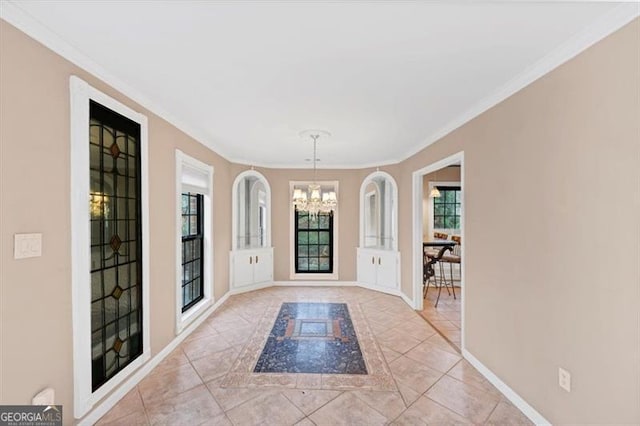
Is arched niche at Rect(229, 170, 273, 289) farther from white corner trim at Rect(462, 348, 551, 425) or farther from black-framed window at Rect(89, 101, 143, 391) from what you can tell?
white corner trim at Rect(462, 348, 551, 425)

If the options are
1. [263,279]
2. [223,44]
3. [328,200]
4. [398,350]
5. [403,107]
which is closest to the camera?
[223,44]

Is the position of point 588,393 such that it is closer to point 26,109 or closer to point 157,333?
point 157,333

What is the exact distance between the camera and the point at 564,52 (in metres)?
1.80

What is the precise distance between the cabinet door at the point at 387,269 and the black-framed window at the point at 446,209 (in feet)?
6.47

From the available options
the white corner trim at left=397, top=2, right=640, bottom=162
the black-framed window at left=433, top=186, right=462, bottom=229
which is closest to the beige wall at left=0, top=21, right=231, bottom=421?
the white corner trim at left=397, top=2, right=640, bottom=162

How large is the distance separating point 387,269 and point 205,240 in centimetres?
344

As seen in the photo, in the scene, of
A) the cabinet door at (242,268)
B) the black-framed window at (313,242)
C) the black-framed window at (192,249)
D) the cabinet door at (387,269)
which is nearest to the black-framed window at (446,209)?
the cabinet door at (387,269)

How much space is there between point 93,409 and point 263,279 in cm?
377

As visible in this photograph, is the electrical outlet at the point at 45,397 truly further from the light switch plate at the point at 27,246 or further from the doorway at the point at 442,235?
the doorway at the point at 442,235

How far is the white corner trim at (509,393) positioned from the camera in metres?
2.04

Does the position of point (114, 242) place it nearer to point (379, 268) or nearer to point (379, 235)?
point (379, 268)

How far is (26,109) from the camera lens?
62.6 inches

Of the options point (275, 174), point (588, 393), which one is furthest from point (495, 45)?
point (275, 174)

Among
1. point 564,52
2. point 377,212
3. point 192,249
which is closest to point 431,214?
point 377,212
